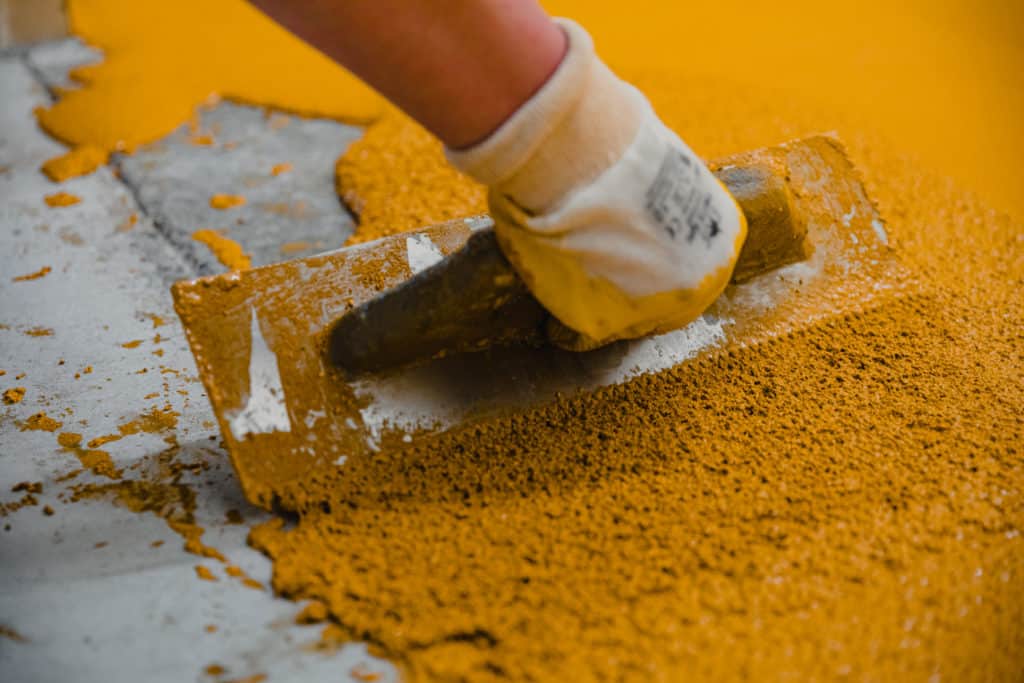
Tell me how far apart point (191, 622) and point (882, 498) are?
80 cm

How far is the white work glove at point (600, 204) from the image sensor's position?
828mm

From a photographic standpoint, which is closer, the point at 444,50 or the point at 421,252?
the point at 444,50

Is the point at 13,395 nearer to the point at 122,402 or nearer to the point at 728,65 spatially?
the point at 122,402

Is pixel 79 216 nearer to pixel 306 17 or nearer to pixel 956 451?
pixel 306 17

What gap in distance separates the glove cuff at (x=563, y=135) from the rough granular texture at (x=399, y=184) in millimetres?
643

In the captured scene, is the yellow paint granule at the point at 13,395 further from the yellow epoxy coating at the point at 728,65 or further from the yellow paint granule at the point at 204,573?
the yellow epoxy coating at the point at 728,65

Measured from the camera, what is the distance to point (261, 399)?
96 centimetres

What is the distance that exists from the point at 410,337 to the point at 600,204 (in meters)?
0.30

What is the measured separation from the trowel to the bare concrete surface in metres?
0.13

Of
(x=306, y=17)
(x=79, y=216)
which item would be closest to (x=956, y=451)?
(x=306, y=17)

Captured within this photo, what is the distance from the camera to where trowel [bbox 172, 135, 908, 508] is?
3.14 ft

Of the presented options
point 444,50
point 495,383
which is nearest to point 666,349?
point 495,383

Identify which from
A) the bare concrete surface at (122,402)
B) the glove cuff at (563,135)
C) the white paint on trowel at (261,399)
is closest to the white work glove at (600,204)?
the glove cuff at (563,135)

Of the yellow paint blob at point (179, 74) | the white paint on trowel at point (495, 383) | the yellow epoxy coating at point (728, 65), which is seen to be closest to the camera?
the white paint on trowel at point (495, 383)
